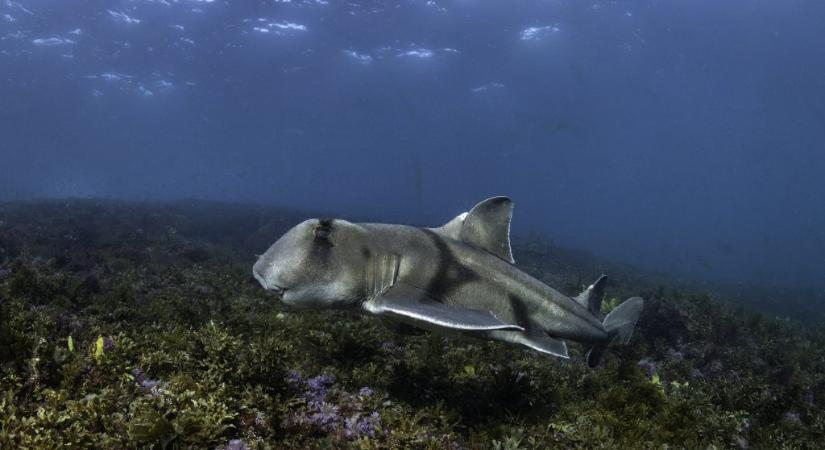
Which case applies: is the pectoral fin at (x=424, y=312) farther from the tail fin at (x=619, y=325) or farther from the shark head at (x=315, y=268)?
the tail fin at (x=619, y=325)

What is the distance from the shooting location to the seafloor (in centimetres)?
391

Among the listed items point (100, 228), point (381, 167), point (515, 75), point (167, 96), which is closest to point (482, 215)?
point (100, 228)

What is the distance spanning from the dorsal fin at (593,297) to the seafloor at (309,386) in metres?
1.08

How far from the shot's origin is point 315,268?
4.25 m

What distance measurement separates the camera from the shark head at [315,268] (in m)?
4.22

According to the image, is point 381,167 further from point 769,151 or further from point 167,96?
point 769,151

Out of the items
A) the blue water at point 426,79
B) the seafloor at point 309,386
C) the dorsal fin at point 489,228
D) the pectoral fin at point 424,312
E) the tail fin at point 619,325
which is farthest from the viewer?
the blue water at point 426,79

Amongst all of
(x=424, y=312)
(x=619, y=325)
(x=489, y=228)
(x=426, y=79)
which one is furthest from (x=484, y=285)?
(x=426, y=79)

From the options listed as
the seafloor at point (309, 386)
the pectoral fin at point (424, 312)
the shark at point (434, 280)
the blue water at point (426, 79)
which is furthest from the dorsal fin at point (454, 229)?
the blue water at point (426, 79)

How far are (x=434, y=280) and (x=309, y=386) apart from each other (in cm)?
185

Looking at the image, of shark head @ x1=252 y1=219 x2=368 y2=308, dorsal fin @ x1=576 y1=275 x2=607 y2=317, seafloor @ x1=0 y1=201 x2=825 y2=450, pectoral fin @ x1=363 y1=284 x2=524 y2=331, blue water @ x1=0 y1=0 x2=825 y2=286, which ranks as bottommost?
seafloor @ x1=0 y1=201 x2=825 y2=450

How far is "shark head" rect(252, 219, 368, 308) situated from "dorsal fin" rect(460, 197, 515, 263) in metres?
1.47

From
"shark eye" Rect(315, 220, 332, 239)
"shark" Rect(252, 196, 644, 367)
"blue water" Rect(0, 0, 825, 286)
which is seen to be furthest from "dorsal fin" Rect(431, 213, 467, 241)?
"blue water" Rect(0, 0, 825, 286)

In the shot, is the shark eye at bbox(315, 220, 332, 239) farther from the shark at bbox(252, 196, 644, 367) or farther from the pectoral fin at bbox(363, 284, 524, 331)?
the pectoral fin at bbox(363, 284, 524, 331)
